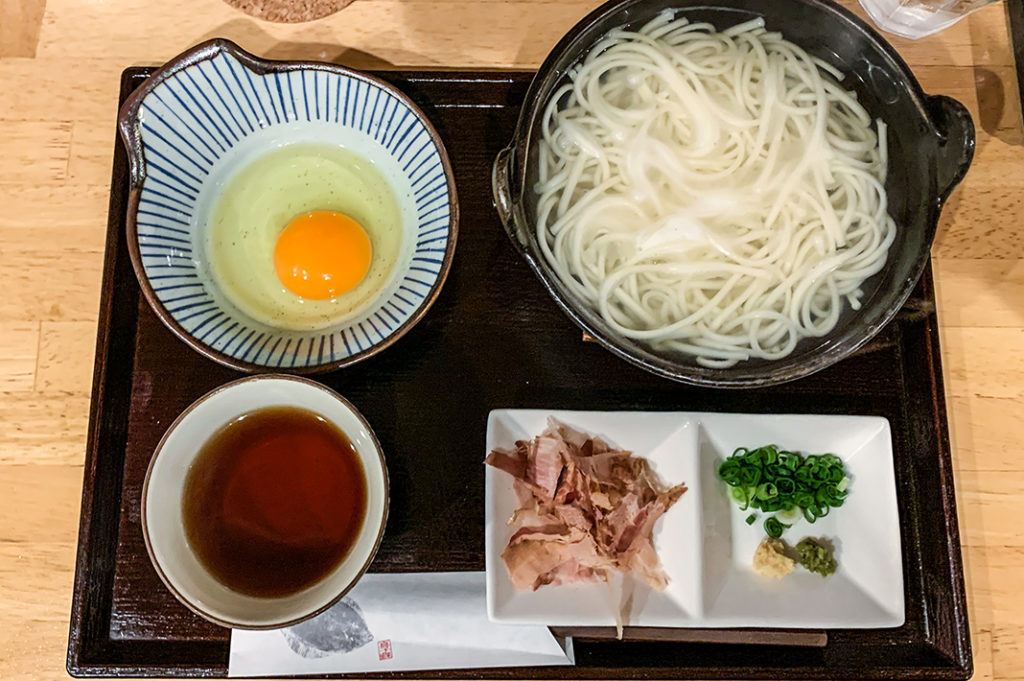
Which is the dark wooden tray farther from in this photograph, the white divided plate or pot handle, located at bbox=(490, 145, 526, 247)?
pot handle, located at bbox=(490, 145, 526, 247)

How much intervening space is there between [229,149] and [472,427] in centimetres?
92

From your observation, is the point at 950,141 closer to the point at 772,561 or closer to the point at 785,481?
the point at 785,481

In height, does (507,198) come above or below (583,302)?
above

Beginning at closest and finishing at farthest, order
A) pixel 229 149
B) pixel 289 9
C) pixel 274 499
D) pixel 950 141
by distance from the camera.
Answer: pixel 950 141, pixel 274 499, pixel 229 149, pixel 289 9

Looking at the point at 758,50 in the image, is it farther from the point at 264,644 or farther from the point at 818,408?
the point at 264,644

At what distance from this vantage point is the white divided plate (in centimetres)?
167

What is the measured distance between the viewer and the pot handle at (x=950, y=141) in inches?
61.1

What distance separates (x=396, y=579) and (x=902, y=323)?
1415 mm

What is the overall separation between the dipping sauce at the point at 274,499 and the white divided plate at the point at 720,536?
0.34 meters

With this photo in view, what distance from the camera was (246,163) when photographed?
1.88 metres

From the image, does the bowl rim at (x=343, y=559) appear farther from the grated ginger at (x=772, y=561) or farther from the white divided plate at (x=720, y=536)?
the grated ginger at (x=772, y=561)

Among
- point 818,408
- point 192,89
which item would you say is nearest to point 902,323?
point 818,408

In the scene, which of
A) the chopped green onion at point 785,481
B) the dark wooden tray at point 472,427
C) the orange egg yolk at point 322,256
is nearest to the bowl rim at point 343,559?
the dark wooden tray at point 472,427

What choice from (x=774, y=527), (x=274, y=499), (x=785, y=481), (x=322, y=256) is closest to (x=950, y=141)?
(x=785, y=481)
